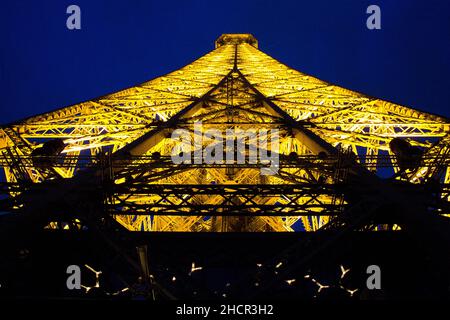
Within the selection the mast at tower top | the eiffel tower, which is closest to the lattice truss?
the eiffel tower

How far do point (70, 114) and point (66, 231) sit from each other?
949 cm

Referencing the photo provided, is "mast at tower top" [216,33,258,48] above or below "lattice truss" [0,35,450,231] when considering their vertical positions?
above

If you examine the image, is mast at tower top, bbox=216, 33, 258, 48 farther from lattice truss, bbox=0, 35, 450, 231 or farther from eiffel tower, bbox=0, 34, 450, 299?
eiffel tower, bbox=0, 34, 450, 299

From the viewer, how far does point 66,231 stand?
21.5ft

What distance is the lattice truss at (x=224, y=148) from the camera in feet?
24.1

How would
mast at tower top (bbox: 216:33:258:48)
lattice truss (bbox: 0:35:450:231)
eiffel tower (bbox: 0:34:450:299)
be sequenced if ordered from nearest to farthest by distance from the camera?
eiffel tower (bbox: 0:34:450:299) < lattice truss (bbox: 0:35:450:231) < mast at tower top (bbox: 216:33:258:48)

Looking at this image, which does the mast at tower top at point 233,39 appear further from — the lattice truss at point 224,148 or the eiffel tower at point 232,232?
the eiffel tower at point 232,232

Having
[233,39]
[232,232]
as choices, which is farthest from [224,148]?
[233,39]

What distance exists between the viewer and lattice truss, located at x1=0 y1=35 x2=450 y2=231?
7340 mm

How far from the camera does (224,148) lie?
1197cm

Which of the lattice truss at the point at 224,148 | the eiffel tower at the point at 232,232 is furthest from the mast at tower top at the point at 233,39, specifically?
the eiffel tower at the point at 232,232

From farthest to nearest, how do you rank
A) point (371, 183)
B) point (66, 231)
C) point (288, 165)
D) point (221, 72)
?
point (221, 72) → point (288, 165) → point (371, 183) → point (66, 231)

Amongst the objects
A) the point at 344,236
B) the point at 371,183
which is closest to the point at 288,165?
the point at 371,183
